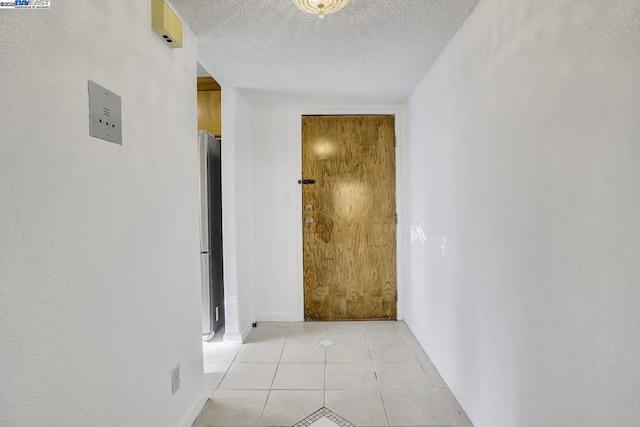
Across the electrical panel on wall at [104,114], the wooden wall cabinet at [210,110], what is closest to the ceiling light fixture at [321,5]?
Answer: the electrical panel on wall at [104,114]

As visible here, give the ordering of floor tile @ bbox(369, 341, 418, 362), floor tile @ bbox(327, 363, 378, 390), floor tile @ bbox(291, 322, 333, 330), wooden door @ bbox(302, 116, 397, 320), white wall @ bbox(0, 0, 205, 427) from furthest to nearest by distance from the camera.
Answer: wooden door @ bbox(302, 116, 397, 320), floor tile @ bbox(291, 322, 333, 330), floor tile @ bbox(369, 341, 418, 362), floor tile @ bbox(327, 363, 378, 390), white wall @ bbox(0, 0, 205, 427)

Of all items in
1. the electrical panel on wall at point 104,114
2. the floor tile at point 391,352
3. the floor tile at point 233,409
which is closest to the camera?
the electrical panel on wall at point 104,114

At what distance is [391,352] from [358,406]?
801 mm

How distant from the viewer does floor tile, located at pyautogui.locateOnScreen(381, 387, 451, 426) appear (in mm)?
1854

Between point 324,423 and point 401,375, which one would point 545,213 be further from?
point 401,375

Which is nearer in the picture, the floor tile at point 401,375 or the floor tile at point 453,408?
the floor tile at point 453,408

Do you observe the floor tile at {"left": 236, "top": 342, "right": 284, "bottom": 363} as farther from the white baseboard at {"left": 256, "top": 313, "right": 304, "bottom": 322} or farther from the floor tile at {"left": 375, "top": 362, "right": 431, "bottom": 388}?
the floor tile at {"left": 375, "top": 362, "right": 431, "bottom": 388}

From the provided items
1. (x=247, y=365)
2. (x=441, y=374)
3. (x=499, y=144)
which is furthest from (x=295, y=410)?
(x=499, y=144)

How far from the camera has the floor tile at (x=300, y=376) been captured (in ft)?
7.30

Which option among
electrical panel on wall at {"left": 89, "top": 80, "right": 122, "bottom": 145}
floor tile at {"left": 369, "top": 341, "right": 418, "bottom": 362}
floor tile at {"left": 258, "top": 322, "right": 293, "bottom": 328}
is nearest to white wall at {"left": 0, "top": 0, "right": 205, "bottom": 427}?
electrical panel on wall at {"left": 89, "top": 80, "right": 122, "bottom": 145}

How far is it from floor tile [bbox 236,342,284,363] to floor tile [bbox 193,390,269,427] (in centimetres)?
45

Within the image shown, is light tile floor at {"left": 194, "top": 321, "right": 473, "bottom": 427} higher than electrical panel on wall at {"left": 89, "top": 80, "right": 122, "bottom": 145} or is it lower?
lower

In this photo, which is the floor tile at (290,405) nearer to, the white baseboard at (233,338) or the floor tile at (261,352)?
the floor tile at (261,352)

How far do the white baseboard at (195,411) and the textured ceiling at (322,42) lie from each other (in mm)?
2076
